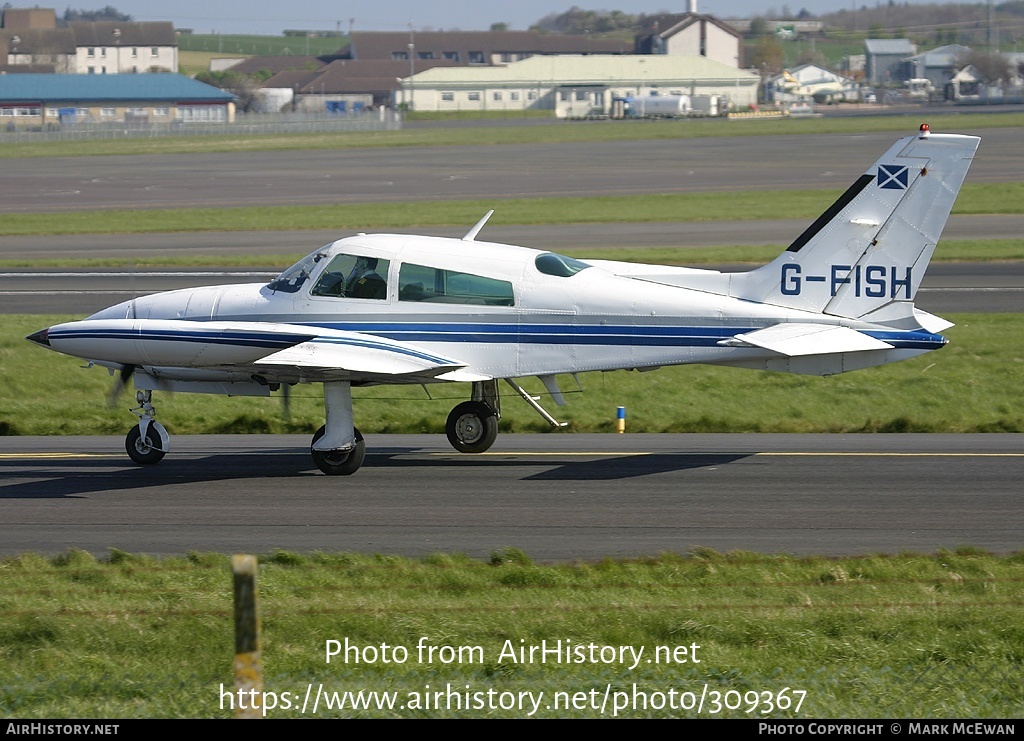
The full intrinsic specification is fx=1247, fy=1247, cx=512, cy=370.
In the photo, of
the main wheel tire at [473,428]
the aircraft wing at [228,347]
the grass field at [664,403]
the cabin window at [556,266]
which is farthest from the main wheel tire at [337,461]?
the grass field at [664,403]

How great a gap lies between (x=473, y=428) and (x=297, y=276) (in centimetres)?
304

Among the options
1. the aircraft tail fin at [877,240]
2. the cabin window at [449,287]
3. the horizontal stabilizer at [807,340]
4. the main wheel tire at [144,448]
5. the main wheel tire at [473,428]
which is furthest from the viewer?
the main wheel tire at [473,428]

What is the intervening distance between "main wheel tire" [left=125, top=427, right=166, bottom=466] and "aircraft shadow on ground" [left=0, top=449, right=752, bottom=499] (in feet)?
0.38

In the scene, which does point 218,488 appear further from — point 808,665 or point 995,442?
point 995,442

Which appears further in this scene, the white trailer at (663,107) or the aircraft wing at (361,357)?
the white trailer at (663,107)

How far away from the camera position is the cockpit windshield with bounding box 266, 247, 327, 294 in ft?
52.7

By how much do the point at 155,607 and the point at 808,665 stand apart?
494cm

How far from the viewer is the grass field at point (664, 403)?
62.2 ft

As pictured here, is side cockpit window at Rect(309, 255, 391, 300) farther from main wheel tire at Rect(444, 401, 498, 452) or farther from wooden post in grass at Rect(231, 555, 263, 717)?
wooden post in grass at Rect(231, 555, 263, 717)

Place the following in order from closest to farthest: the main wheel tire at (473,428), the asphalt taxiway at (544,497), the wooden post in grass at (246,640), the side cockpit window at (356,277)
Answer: the wooden post in grass at (246,640) → the asphalt taxiway at (544,497) → the side cockpit window at (356,277) → the main wheel tire at (473,428)

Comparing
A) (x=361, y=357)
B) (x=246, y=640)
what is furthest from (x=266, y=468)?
(x=246, y=640)

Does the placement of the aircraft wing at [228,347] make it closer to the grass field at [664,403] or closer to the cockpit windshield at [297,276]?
the cockpit windshield at [297,276]

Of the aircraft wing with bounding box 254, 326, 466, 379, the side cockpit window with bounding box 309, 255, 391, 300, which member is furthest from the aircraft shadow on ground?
the side cockpit window with bounding box 309, 255, 391, 300

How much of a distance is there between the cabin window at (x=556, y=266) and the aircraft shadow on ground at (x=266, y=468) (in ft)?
7.98
